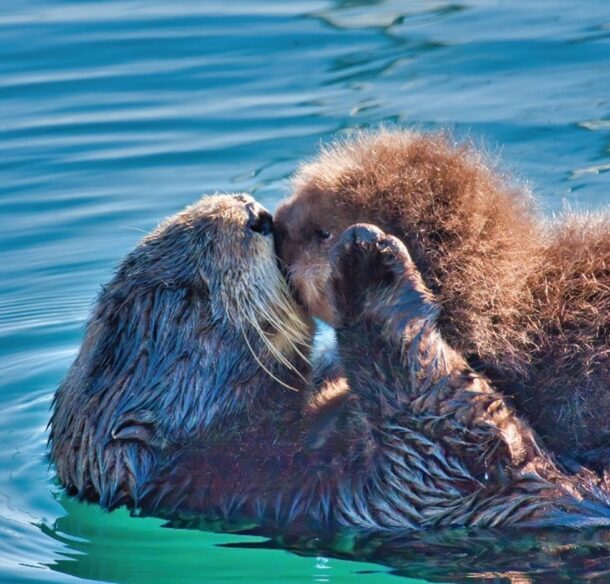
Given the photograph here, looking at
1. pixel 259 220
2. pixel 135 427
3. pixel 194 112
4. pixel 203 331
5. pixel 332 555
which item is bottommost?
pixel 332 555

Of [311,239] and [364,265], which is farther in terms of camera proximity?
[311,239]

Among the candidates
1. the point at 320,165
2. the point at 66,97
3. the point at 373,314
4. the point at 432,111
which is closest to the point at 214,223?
the point at 320,165

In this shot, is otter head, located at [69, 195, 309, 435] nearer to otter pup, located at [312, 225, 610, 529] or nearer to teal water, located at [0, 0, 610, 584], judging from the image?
otter pup, located at [312, 225, 610, 529]

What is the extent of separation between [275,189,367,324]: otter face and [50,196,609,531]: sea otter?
58 millimetres

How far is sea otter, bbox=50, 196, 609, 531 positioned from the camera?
4.28 metres

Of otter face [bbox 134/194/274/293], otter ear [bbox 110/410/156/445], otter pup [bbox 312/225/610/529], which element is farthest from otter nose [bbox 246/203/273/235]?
otter ear [bbox 110/410/156/445]

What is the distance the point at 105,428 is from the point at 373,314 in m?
1.01

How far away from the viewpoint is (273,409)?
4.69 metres

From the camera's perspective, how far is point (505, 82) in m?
8.30

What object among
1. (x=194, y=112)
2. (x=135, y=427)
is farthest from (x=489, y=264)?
(x=194, y=112)

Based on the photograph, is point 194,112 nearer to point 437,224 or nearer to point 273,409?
point 273,409

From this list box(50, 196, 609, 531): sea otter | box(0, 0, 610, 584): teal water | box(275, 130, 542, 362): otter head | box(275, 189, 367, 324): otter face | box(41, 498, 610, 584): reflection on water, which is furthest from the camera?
box(0, 0, 610, 584): teal water

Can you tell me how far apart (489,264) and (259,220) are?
2.70 feet

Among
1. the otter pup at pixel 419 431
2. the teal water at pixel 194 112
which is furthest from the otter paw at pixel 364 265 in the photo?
the teal water at pixel 194 112
